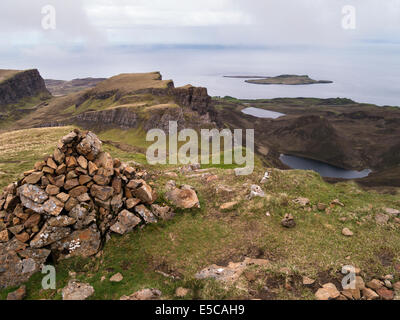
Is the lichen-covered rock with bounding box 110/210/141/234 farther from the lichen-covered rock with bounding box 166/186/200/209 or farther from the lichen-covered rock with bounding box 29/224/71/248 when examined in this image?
the lichen-covered rock with bounding box 166/186/200/209

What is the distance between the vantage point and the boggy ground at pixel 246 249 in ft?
48.3

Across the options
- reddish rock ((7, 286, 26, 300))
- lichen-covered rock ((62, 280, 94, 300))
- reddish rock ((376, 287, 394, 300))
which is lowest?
reddish rock ((7, 286, 26, 300))

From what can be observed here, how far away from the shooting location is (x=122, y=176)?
20859 mm

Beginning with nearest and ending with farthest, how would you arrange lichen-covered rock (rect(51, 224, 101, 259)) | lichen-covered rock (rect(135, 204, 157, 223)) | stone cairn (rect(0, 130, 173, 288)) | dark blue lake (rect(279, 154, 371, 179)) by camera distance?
1. stone cairn (rect(0, 130, 173, 288))
2. lichen-covered rock (rect(51, 224, 101, 259))
3. lichen-covered rock (rect(135, 204, 157, 223))
4. dark blue lake (rect(279, 154, 371, 179))

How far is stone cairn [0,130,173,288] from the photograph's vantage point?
1652cm

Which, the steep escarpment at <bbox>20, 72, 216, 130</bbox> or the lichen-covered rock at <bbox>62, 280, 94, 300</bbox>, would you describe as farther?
the steep escarpment at <bbox>20, 72, 216, 130</bbox>

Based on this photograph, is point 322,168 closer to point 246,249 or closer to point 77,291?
point 246,249

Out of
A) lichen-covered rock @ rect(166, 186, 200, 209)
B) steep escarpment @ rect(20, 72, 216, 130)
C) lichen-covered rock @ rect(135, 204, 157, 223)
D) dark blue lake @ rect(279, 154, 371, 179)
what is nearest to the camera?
lichen-covered rock @ rect(135, 204, 157, 223)

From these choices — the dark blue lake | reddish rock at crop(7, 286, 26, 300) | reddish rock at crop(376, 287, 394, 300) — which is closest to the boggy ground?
reddish rock at crop(7, 286, 26, 300)

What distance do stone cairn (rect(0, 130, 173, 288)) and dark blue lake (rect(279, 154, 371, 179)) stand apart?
143m

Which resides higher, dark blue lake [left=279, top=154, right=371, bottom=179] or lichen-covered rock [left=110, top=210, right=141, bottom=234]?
lichen-covered rock [left=110, top=210, right=141, bottom=234]

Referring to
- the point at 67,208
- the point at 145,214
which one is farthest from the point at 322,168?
the point at 67,208

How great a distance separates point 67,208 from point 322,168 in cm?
16363

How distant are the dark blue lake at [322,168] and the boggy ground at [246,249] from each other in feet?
434
